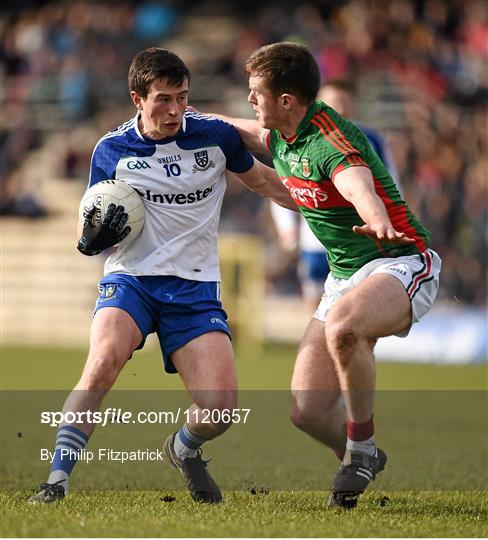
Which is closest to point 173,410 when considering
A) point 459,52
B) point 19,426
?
point 19,426

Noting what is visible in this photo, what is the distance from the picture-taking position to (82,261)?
2134 cm

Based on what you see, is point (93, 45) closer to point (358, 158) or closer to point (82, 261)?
point (82, 261)

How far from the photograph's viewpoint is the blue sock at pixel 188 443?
610 cm

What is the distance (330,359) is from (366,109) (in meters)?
15.1

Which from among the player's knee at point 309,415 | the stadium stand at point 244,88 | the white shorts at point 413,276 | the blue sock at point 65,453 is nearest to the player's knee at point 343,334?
the white shorts at point 413,276

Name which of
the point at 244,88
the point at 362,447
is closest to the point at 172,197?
the point at 362,447

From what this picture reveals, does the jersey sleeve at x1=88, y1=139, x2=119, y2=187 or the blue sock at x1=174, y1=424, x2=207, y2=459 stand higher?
the jersey sleeve at x1=88, y1=139, x2=119, y2=187

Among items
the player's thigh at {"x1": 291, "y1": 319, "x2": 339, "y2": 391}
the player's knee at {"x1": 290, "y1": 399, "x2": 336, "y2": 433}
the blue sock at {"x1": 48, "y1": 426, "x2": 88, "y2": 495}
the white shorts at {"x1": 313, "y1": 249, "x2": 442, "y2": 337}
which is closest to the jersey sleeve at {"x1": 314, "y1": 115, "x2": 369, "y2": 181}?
the white shorts at {"x1": 313, "y1": 249, "x2": 442, "y2": 337}

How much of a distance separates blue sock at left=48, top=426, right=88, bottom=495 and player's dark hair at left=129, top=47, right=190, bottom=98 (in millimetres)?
1757

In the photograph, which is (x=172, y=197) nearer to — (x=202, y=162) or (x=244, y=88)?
(x=202, y=162)

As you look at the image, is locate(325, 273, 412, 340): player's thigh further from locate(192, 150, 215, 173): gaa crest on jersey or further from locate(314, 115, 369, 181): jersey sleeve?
locate(192, 150, 215, 173): gaa crest on jersey

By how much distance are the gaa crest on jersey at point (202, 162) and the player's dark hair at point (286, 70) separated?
550 millimetres

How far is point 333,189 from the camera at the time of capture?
5.79 metres

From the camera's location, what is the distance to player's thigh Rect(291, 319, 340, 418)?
605cm
